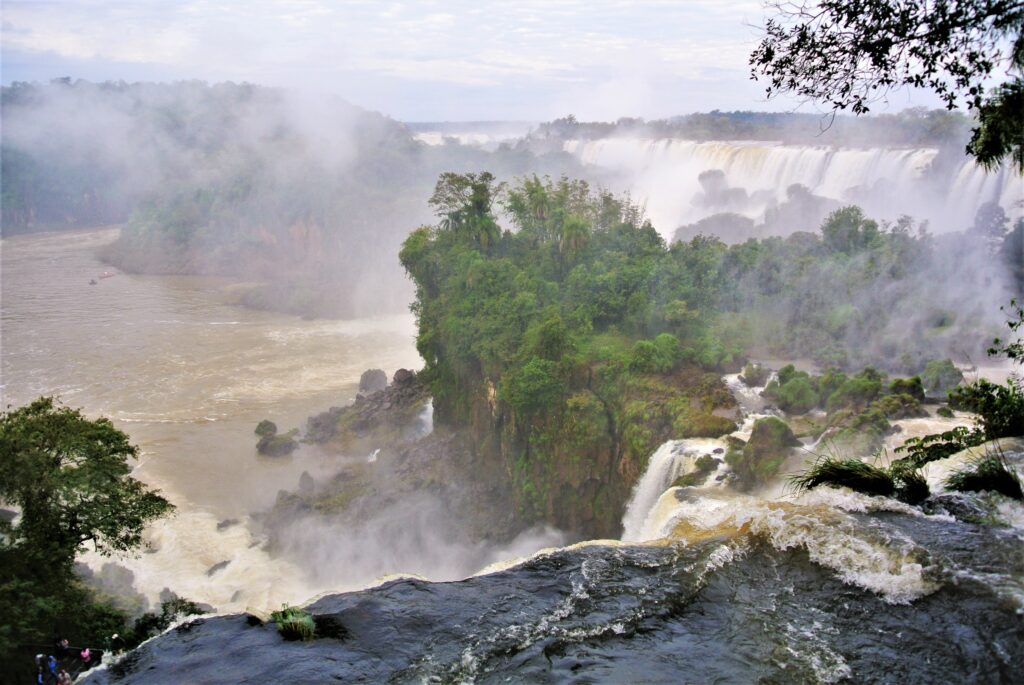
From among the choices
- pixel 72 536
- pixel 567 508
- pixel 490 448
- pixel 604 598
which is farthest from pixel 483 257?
pixel 604 598

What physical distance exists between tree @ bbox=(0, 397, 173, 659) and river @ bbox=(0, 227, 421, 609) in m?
3.25

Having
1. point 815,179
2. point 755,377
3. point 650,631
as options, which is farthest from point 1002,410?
point 815,179

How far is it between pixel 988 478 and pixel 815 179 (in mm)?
38724

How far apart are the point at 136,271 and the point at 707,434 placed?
63420 millimetres

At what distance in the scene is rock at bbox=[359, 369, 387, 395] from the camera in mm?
36906

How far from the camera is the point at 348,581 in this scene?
23016 mm

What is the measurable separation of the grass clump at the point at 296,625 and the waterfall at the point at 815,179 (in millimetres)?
23949

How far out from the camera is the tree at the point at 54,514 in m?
13.6

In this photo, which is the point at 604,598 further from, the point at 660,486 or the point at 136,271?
the point at 136,271

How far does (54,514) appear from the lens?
1463 centimetres

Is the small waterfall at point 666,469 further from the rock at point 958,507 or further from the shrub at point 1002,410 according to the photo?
the rock at point 958,507

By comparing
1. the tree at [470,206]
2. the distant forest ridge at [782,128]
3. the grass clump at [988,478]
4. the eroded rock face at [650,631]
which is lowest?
the eroded rock face at [650,631]

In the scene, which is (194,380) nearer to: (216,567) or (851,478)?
(216,567)

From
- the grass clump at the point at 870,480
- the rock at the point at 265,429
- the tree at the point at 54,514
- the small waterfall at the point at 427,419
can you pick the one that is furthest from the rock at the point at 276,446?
the grass clump at the point at 870,480
